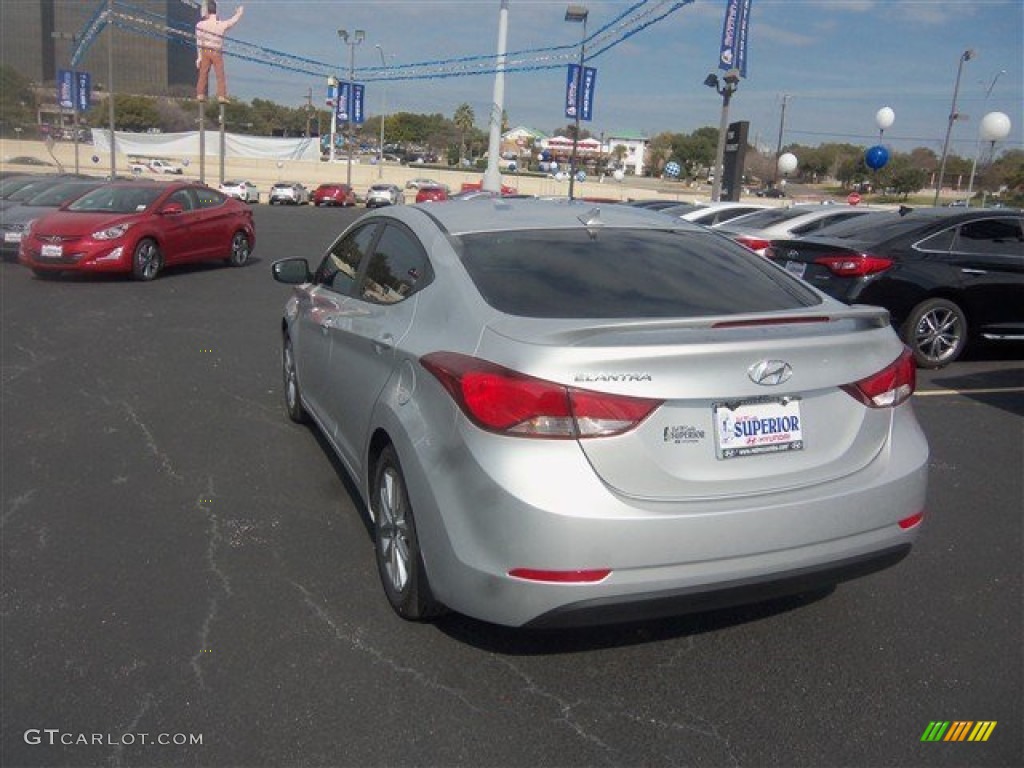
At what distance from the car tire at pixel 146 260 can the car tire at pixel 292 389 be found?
7.93 meters

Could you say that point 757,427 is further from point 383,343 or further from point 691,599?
point 383,343

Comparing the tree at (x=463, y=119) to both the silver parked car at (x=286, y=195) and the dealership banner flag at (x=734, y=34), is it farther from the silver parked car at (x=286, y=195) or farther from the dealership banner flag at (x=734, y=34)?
the dealership banner flag at (x=734, y=34)

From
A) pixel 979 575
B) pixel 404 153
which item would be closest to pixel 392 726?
pixel 979 575

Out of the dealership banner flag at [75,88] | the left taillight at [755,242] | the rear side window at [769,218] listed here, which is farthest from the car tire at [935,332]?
the dealership banner flag at [75,88]

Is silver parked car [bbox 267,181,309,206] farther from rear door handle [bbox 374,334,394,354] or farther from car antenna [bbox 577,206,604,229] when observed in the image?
rear door handle [bbox 374,334,394,354]

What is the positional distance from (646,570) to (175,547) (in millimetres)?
2425

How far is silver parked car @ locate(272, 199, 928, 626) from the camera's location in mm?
2676

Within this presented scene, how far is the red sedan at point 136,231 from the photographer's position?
12.5 m

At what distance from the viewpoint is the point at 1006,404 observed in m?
7.20

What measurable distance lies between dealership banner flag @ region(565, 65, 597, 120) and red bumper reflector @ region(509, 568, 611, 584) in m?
34.6

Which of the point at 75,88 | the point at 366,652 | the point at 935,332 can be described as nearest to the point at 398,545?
the point at 366,652

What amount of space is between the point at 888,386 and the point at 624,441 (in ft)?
3.65

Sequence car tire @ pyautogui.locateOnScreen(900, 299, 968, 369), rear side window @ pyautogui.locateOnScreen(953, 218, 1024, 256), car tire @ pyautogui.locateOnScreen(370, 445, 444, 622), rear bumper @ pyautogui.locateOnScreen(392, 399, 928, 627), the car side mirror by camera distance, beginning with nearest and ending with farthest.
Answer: rear bumper @ pyautogui.locateOnScreen(392, 399, 928, 627), car tire @ pyautogui.locateOnScreen(370, 445, 444, 622), the car side mirror, car tire @ pyautogui.locateOnScreen(900, 299, 968, 369), rear side window @ pyautogui.locateOnScreen(953, 218, 1024, 256)

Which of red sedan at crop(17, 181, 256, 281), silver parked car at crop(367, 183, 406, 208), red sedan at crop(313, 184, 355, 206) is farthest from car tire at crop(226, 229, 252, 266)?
red sedan at crop(313, 184, 355, 206)
